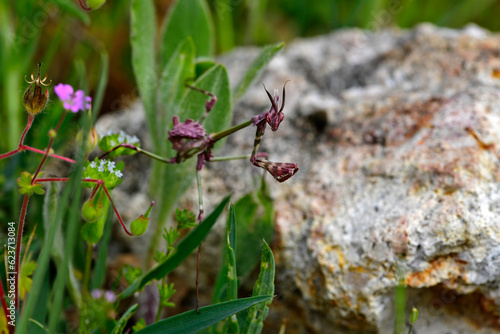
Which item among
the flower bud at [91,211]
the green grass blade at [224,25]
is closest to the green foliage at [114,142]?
the flower bud at [91,211]

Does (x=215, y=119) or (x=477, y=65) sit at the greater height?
(x=477, y=65)

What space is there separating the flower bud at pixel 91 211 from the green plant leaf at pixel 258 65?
0.49m

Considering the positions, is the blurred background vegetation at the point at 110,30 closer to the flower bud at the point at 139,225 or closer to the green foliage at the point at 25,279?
the green foliage at the point at 25,279

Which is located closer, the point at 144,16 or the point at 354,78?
the point at 144,16

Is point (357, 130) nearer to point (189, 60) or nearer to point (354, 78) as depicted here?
point (354, 78)

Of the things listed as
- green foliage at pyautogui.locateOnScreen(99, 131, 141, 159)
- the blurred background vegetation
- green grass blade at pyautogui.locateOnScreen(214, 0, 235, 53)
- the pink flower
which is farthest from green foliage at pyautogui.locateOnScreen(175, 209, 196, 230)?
green grass blade at pyautogui.locateOnScreen(214, 0, 235, 53)

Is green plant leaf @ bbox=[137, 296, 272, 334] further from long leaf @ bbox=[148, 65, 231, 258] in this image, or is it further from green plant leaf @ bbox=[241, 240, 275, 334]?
long leaf @ bbox=[148, 65, 231, 258]

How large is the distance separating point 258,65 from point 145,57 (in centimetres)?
38

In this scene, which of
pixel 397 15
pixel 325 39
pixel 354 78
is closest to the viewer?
pixel 354 78

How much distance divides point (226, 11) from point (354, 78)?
0.80 metres

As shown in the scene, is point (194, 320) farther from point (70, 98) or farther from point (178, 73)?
point (178, 73)

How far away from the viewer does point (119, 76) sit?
2.30 meters

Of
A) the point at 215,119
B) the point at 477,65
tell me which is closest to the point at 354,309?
the point at 215,119

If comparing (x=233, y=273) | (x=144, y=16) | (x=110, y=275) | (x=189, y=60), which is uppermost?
(x=144, y=16)
